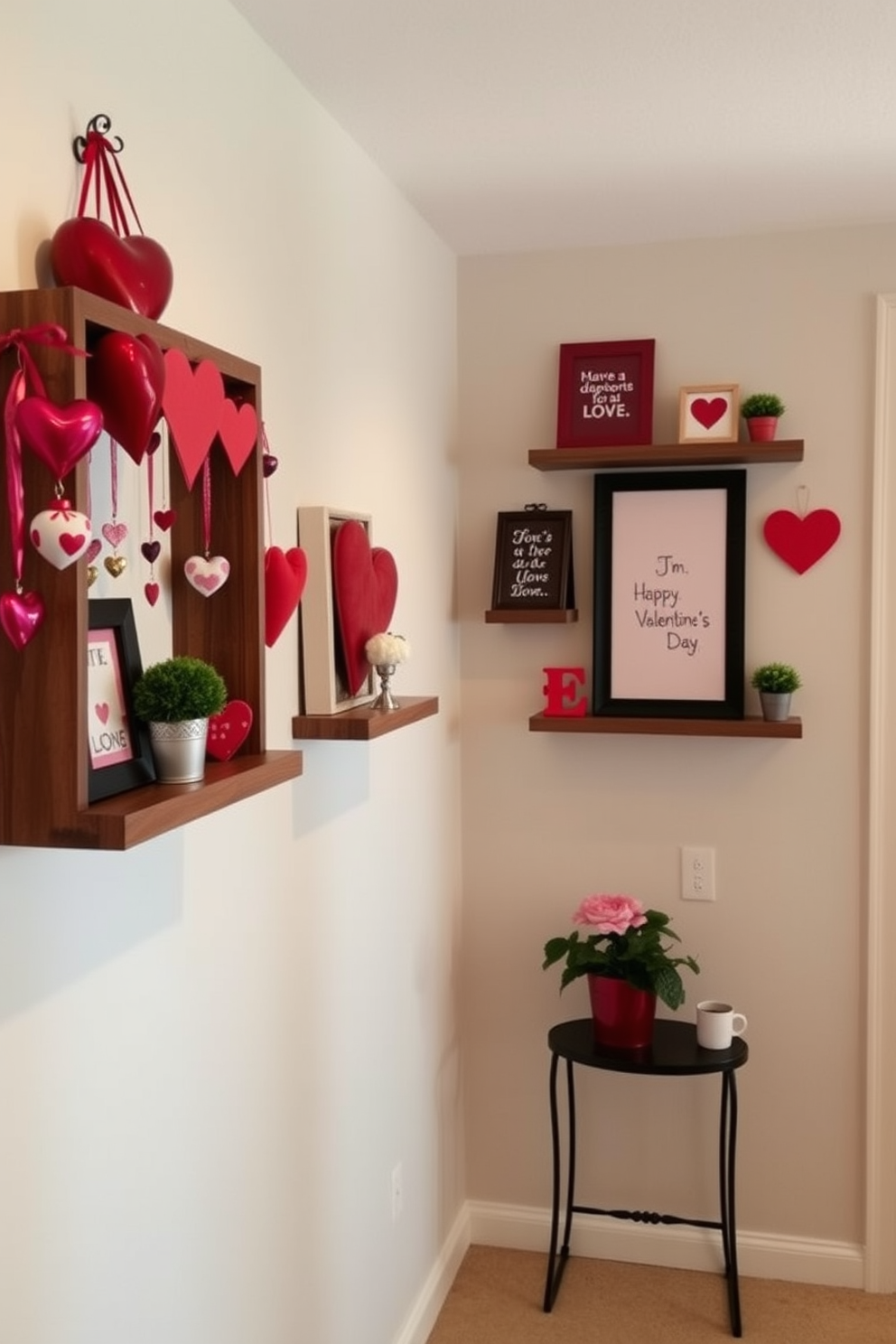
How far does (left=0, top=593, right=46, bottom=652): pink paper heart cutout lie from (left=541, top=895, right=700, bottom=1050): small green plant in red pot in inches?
74.4

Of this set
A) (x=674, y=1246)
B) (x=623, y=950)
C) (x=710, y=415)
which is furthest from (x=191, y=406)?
(x=674, y=1246)

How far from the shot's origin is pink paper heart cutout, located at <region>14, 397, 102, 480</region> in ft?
3.74

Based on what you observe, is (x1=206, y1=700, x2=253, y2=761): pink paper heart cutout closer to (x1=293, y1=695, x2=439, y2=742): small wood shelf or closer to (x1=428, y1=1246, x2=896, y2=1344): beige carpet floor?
(x1=293, y1=695, x2=439, y2=742): small wood shelf

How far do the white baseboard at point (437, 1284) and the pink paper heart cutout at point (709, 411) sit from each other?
1946mm

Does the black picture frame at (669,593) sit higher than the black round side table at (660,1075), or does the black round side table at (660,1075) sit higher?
the black picture frame at (669,593)

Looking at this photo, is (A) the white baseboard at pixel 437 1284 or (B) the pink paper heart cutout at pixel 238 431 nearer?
(B) the pink paper heart cutout at pixel 238 431

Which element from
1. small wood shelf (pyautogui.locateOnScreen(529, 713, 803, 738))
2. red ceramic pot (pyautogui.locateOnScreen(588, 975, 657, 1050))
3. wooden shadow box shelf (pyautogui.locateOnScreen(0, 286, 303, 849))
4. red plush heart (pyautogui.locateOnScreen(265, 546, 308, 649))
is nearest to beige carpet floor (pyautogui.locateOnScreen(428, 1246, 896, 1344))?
red ceramic pot (pyautogui.locateOnScreen(588, 975, 657, 1050))

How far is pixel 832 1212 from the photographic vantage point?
301 cm

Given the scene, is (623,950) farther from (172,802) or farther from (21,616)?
(21,616)

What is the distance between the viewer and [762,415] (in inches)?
112

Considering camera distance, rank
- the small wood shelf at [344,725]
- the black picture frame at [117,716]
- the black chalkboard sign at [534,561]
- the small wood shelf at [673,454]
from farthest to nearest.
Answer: the black chalkboard sign at [534,561] < the small wood shelf at [673,454] < the small wood shelf at [344,725] < the black picture frame at [117,716]

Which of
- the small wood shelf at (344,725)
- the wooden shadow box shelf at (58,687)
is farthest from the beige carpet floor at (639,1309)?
the wooden shadow box shelf at (58,687)

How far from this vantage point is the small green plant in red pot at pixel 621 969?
2.83 metres

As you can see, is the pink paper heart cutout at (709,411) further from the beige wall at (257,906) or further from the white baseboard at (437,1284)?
the white baseboard at (437,1284)
